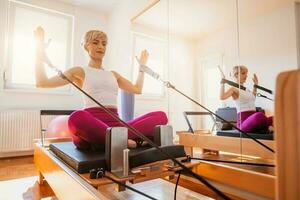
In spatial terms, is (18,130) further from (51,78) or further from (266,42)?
(266,42)

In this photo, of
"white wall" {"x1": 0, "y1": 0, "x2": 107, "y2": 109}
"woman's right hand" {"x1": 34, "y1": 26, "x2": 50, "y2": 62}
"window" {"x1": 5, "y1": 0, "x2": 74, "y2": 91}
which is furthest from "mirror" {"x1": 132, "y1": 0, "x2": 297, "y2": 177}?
"window" {"x1": 5, "y1": 0, "x2": 74, "y2": 91}

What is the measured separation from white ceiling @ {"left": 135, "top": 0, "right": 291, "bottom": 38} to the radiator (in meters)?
1.81

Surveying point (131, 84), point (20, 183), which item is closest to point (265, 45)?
point (131, 84)

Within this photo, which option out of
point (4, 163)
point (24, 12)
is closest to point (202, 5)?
point (24, 12)

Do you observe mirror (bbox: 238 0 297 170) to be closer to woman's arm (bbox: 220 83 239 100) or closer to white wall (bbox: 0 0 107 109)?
woman's arm (bbox: 220 83 239 100)

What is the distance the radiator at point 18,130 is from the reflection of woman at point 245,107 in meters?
2.31

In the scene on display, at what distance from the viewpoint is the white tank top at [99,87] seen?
4.28 feet

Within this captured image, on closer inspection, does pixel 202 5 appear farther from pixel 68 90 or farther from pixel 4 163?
pixel 4 163

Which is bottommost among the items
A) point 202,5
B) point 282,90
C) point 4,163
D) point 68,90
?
point 4,163

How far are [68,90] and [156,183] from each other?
2.22 metres

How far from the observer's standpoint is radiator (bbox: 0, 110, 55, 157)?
2486mm

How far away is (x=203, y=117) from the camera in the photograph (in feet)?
5.94

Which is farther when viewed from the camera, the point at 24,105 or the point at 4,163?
the point at 24,105

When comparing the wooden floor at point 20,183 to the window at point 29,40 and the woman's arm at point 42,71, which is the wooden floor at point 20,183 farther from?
the window at point 29,40
